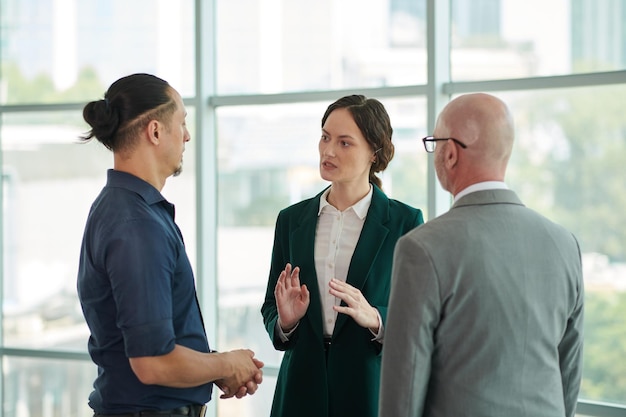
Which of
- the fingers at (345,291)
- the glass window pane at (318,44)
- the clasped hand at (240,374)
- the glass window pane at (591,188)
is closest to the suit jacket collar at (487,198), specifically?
the fingers at (345,291)

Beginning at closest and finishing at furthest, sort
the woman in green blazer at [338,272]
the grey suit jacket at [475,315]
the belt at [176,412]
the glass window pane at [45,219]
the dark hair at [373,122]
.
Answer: the grey suit jacket at [475,315] < the belt at [176,412] < the woman in green blazer at [338,272] < the dark hair at [373,122] < the glass window pane at [45,219]

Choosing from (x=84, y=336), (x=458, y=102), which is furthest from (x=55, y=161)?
(x=458, y=102)

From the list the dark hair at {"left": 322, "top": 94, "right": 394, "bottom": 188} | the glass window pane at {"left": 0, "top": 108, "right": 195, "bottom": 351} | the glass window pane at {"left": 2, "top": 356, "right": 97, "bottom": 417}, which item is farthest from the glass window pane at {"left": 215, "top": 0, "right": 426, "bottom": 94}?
the glass window pane at {"left": 2, "top": 356, "right": 97, "bottom": 417}

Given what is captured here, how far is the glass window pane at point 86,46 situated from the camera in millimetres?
4543

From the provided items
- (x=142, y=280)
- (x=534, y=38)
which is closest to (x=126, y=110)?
(x=142, y=280)

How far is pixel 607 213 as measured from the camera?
3482mm

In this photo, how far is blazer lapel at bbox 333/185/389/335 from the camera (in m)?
2.58

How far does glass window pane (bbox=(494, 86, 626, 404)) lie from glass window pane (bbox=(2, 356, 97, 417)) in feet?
9.20

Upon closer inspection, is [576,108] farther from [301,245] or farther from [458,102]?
[458,102]

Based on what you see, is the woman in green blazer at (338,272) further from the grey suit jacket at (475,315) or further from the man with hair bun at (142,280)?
the grey suit jacket at (475,315)

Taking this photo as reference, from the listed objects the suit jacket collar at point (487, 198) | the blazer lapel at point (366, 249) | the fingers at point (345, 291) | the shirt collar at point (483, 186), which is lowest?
the fingers at point (345, 291)

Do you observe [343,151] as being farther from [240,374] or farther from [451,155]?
[240,374]

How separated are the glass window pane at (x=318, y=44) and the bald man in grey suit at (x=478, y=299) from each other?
2048mm

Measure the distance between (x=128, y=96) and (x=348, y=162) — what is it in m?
0.87
